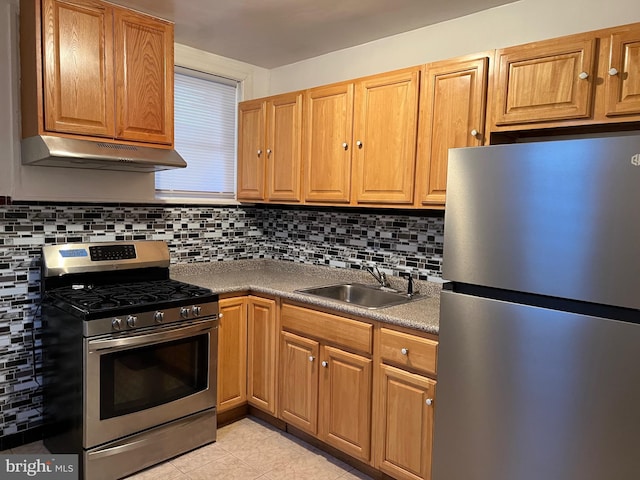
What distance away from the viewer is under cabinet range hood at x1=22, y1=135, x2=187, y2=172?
2.24 metres

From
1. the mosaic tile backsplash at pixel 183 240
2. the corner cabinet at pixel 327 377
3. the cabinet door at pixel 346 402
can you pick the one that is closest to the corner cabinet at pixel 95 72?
the mosaic tile backsplash at pixel 183 240

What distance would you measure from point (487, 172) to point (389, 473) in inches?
60.0

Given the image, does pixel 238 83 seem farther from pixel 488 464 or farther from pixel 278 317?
pixel 488 464

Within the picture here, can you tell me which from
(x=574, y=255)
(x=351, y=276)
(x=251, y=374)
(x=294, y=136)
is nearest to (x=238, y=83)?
(x=294, y=136)

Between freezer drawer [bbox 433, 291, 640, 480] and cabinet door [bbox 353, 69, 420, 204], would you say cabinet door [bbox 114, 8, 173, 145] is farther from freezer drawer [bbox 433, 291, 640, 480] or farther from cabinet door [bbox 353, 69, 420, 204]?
freezer drawer [bbox 433, 291, 640, 480]

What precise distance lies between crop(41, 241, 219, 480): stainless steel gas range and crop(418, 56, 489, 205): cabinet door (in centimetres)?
137

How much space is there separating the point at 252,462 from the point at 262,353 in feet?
2.06

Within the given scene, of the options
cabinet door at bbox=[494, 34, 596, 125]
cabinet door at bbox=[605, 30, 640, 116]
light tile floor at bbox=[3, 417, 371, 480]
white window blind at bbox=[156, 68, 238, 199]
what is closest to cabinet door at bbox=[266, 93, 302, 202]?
white window blind at bbox=[156, 68, 238, 199]

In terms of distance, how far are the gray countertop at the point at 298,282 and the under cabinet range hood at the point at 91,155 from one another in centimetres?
80

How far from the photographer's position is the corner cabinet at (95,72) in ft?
7.42

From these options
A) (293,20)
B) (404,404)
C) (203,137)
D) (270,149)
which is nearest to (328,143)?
(270,149)

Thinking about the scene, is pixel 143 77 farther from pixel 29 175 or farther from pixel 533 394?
pixel 533 394

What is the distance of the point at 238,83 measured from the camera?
3.53 m

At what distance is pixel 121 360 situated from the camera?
7.47ft
